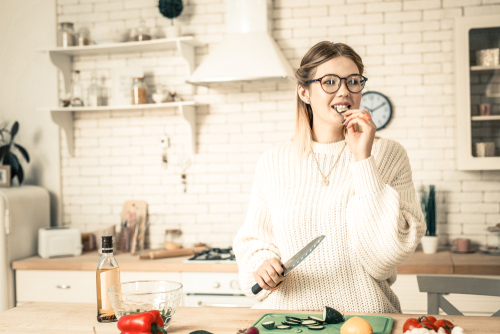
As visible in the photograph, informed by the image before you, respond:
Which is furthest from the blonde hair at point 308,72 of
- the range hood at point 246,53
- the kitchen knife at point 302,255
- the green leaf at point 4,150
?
the green leaf at point 4,150

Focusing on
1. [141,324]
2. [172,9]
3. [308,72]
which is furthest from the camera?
[172,9]

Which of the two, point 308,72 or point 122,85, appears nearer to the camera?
point 308,72

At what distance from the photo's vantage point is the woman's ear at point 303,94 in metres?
1.84

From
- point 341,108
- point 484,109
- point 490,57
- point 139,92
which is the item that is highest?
point 490,57

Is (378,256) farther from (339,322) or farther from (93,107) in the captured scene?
(93,107)

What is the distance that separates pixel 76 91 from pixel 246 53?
57.0 inches

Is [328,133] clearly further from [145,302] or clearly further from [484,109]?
[484,109]

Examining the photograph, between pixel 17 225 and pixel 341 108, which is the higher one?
pixel 341 108

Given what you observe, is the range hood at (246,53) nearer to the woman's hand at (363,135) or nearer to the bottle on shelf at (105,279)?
the woman's hand at (363,135)

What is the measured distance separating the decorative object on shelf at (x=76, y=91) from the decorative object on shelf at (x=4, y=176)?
27.1 inches

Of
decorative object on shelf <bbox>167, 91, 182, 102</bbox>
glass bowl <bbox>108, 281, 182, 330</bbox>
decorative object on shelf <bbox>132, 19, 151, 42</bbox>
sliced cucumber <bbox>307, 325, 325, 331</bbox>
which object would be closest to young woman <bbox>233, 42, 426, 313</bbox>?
sliced cucumber <bbox>307, 325, 325, 331</bbox>

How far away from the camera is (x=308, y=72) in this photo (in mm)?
1770

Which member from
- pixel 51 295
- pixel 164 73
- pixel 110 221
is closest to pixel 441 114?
pixel 164 73

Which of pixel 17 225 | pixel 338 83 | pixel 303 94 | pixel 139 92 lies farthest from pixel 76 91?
pixel 338 83
